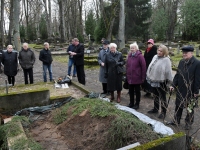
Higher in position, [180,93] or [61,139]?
[180,93]

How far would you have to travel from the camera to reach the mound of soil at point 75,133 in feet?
13.0

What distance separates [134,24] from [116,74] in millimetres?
26331

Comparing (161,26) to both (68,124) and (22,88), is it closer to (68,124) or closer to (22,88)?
(22,88)

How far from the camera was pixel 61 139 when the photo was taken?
4293 millimetres

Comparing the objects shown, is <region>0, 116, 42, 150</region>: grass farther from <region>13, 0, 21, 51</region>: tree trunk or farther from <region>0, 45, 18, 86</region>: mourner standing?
<region>13, 0, 21, 51</region>: tree trunk

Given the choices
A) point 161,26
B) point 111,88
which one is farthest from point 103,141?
point 161,26

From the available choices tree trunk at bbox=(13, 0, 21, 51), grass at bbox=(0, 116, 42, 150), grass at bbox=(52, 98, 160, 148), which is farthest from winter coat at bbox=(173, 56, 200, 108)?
tree trunk at bbox=(13, 0, 21, 51)

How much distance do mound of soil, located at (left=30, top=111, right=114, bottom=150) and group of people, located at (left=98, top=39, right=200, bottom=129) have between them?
4.36 ft

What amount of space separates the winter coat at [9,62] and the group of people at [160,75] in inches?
130

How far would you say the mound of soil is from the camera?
3.96 m

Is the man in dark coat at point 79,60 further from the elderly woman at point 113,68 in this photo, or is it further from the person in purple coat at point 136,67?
the person in purple coat at point 136,67

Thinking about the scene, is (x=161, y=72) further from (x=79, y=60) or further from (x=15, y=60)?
(x=15, y=60)

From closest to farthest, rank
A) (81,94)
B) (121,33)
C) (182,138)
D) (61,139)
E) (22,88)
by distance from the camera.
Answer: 1. (182,138)
2. (61,139)
3. (81,94)
4. (22,88)
5. (121,33)

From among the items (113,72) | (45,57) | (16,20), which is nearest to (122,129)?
(113,72)
